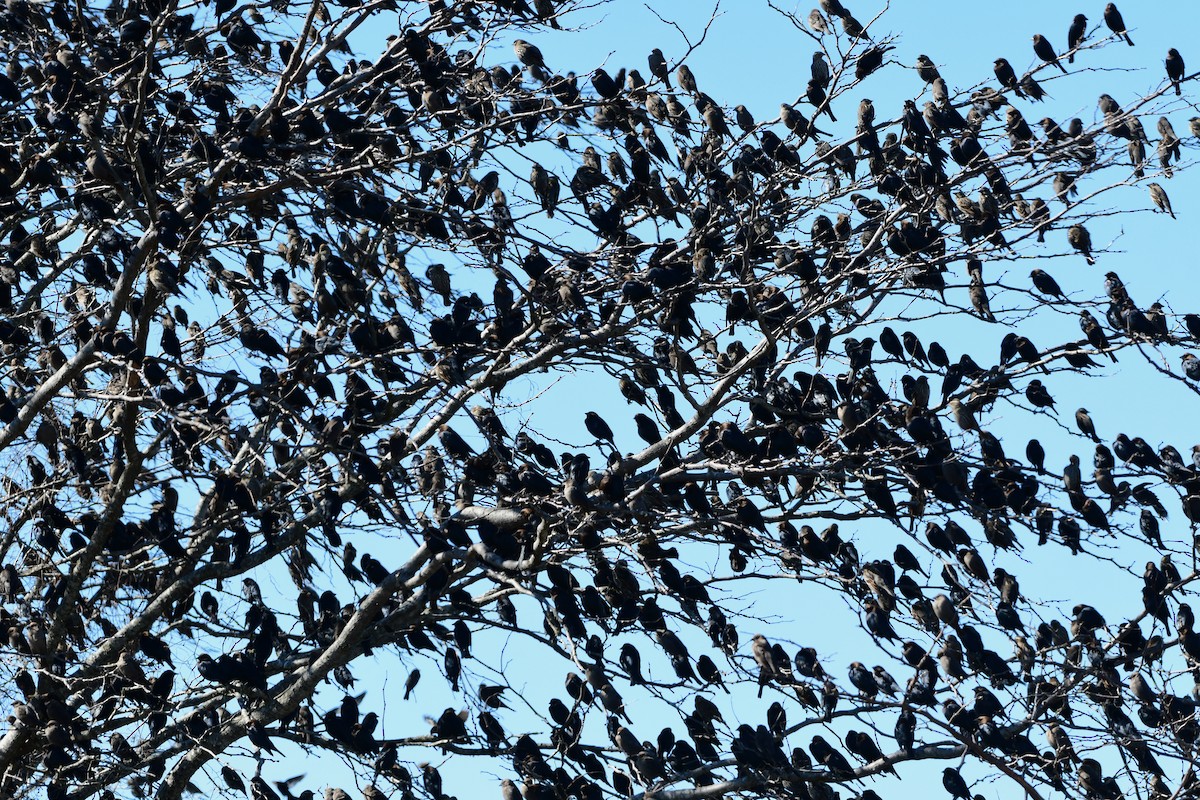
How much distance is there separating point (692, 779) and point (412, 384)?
265 centimetres

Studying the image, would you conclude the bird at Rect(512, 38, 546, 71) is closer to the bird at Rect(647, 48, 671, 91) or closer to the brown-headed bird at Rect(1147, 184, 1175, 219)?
the bird at Rect(647, 48, 671, 91)

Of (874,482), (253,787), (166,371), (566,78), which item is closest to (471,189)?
(566,78)

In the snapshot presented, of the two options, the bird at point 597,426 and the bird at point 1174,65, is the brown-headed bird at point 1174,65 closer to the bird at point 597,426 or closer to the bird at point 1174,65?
the bird at point 1174,65

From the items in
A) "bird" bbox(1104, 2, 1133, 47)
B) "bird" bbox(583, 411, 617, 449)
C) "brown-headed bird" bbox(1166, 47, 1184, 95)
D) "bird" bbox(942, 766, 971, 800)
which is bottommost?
"bird" bbox(942, 766, 971, 800)

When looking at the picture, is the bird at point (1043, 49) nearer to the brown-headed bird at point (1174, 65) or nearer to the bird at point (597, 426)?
the brown-headed bird at point (1174, 65)

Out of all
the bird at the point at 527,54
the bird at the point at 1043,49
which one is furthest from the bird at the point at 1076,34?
the bird at the point at 527,54

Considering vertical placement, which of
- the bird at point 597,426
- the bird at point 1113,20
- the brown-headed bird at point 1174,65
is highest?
the bird at point 1113,20

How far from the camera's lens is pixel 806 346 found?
9430 mm

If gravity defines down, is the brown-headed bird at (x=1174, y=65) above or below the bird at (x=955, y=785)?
above

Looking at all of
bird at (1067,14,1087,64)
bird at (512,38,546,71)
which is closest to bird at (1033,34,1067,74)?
bird at (1067,14,1087,64)

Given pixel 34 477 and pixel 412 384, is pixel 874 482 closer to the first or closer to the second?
pixel 412 384

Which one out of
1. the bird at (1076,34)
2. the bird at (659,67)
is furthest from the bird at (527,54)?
the bird at (1076,34)

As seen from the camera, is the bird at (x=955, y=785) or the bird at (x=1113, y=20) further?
the bird at (x=1113, y=20)

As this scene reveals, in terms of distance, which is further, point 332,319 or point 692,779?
point 332,319
